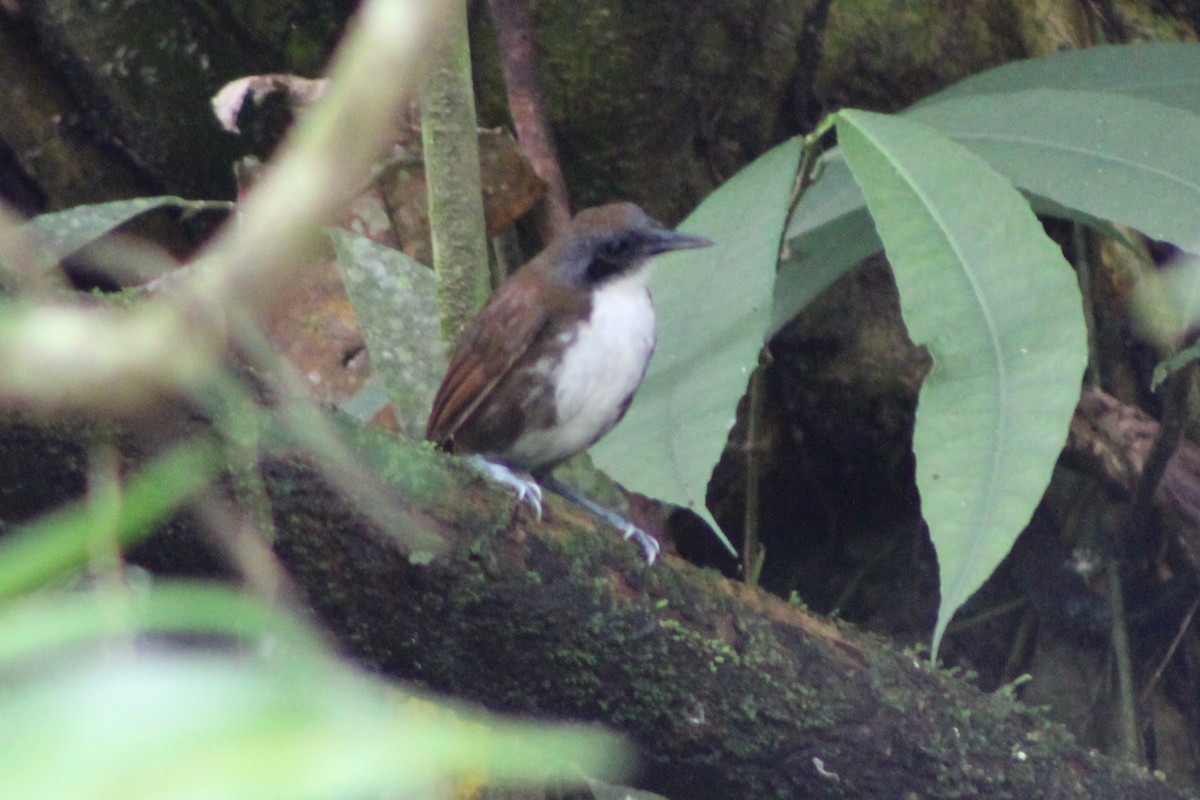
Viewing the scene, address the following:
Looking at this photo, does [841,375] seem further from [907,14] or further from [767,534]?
[907,14]

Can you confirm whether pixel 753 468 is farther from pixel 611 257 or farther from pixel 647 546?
pixel 647 546

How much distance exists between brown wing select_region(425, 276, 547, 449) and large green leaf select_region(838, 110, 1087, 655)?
0.67 meters

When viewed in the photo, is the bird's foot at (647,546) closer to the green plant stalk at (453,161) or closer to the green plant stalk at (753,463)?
the green plant stalk at (453,161)

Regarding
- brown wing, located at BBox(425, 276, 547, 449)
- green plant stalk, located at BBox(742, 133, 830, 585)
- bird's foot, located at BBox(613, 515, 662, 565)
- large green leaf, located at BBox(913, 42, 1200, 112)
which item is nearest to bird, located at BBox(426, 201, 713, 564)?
brown wing, located at BBox(425, 276, 547, 449)

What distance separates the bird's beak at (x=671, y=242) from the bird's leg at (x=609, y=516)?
51cm

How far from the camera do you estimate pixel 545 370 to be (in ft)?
8.87

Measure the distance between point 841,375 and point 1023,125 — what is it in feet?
3.91

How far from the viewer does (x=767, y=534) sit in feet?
12.8

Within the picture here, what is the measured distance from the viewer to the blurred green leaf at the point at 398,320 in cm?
275

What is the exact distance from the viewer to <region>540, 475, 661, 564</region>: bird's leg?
2.18 m

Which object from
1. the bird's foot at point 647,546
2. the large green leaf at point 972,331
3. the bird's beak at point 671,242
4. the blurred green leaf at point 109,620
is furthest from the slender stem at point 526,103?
the blurred green leaf at point 109,620

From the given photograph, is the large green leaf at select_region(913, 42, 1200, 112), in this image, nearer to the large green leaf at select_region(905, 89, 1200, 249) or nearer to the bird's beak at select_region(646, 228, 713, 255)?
the large green leaf at select_region(905, 89, 1200, 249)

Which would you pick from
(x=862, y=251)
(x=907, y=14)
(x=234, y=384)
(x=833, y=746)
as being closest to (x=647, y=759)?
(x=833, y=746)

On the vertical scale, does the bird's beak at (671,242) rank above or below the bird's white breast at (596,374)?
above
